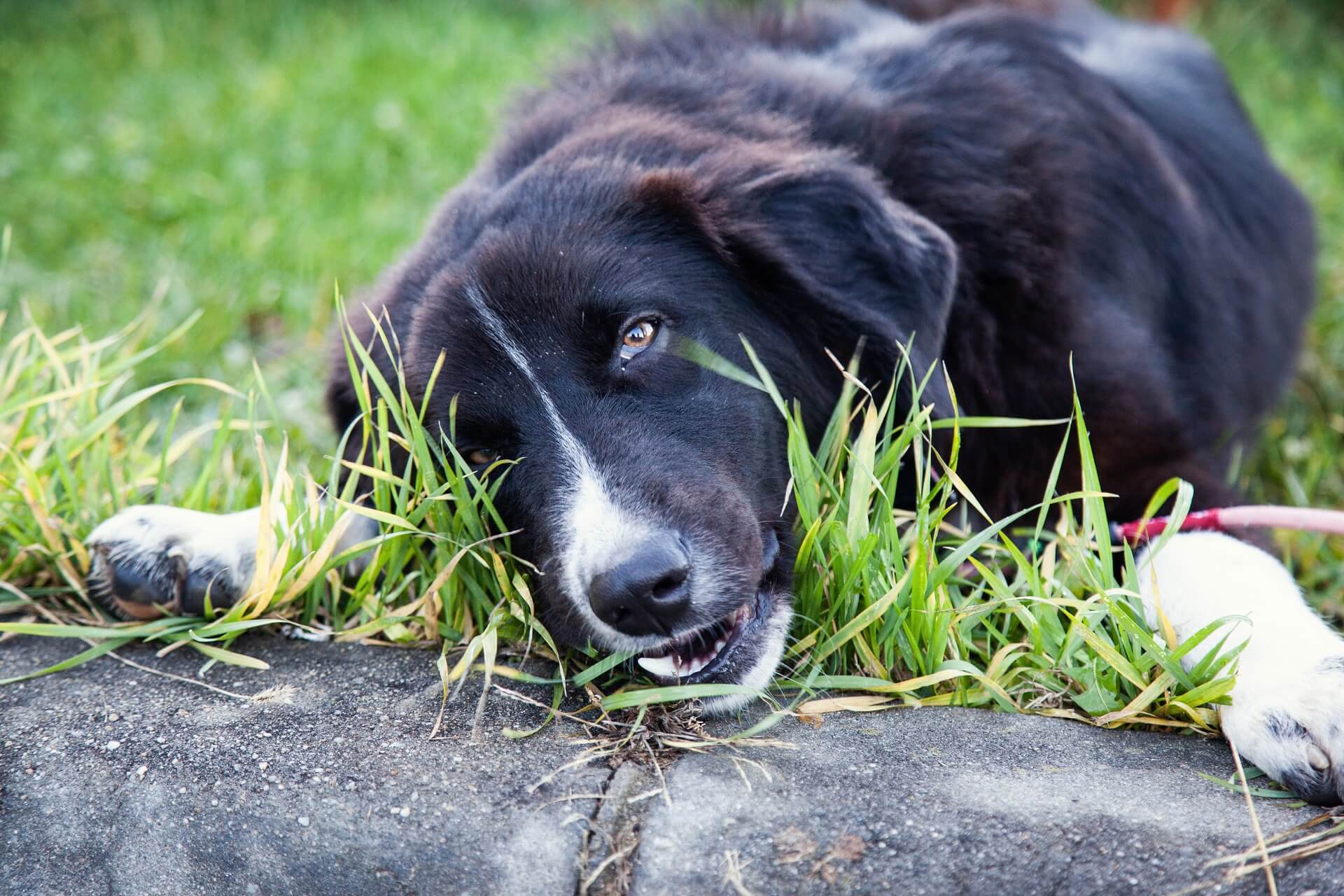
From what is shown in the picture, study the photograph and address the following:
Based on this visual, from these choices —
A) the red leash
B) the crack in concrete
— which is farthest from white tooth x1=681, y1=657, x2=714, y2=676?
the red leash

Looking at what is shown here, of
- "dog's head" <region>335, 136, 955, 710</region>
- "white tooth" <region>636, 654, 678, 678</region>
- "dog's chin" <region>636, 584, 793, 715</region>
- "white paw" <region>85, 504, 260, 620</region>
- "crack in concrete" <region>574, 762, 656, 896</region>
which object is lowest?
"white paw" <region>85, 504, 260, 620</region>

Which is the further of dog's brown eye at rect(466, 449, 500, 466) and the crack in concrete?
dog's brown eye at rect(466, 449, 500, 466)

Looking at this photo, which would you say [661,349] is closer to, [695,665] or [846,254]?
[846,254]

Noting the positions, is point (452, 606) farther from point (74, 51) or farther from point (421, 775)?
point (74, 51)

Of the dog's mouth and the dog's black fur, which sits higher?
the dog's black fur

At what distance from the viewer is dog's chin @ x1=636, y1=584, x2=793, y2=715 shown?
2.24m

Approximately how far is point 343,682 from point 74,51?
6.69 meters

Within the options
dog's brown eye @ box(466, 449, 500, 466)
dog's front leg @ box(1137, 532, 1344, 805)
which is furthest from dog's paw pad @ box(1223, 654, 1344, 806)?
dog's brown eye @ box(466, 449, 500, 466)

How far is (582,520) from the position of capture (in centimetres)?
226

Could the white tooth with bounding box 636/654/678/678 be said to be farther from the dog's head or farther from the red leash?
the red leash

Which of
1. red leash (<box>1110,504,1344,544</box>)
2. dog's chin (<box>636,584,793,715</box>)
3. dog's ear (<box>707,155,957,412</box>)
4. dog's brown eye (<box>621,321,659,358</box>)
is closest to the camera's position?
dog's chin (<box>636,584,793,715</box>)

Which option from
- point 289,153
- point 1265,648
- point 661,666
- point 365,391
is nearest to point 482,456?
point 365,391

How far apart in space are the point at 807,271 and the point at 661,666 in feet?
2.99

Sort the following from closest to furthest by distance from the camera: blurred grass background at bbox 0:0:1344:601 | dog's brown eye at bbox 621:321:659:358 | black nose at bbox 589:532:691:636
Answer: black nose at bbox 589:532:691:636 → dog's brown eye at bbox 621:321:659:358 → blurred grass background at bbox 0:0:1344:601
